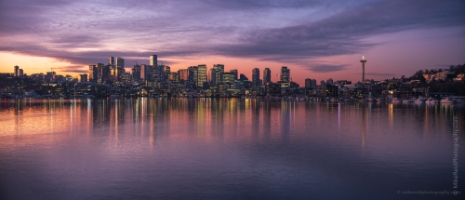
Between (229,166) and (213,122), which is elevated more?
(213,122)

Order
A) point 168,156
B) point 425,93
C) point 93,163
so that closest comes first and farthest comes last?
point 93,163 → point 168,156 → point 425,93

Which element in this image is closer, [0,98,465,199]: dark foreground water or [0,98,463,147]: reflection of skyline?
[0,98,465,199]: dark foreground water

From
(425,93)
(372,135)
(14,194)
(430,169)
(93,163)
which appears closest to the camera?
(14,194)

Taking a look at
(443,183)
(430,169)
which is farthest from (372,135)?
(443,183)

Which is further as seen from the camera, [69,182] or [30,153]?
[30,153]

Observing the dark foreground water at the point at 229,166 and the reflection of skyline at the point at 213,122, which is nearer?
Result: the dark foreground water at the point at 229,166

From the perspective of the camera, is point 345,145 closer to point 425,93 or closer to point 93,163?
point 93,163

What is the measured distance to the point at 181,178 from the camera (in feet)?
45.5

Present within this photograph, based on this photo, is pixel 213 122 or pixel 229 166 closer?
pixel 229 166

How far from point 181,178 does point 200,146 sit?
7178mm

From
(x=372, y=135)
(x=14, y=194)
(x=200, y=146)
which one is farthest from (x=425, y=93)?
(x=14, y=194)

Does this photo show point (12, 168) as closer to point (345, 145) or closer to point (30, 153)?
point (30, 153)

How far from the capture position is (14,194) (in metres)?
12.2

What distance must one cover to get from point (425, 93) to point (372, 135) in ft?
473
